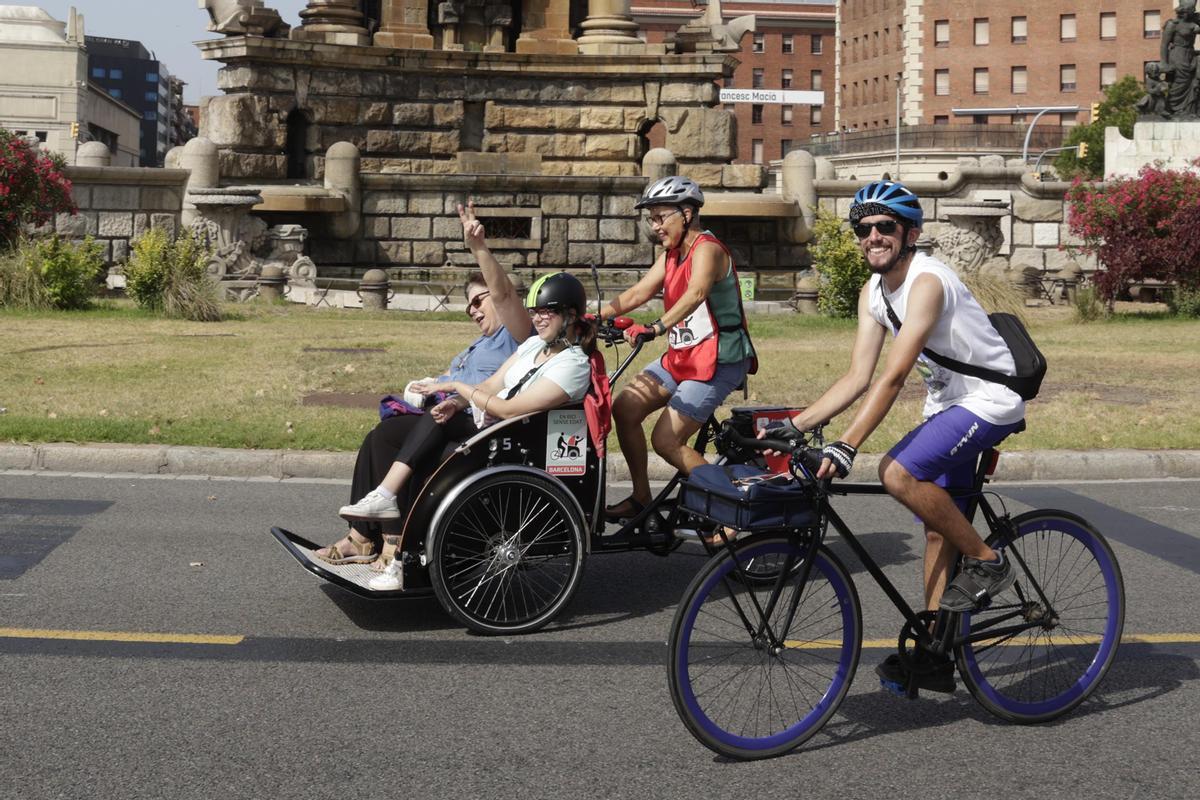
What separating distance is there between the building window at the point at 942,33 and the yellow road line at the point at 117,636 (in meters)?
101

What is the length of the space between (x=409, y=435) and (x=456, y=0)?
27.3m

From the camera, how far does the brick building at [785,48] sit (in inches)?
4749

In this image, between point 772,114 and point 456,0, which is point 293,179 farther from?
point 772,114

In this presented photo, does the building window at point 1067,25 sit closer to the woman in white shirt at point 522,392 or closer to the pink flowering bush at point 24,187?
the pink flowering bush at point 24,187

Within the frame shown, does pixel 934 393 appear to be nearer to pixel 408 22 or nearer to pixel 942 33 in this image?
pixel 408 22

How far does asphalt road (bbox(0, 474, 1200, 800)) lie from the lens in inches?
188

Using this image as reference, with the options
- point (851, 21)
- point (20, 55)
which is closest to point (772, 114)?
point (851, 21)

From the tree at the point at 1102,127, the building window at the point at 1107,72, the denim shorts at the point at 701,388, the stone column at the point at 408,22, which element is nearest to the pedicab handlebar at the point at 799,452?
the denim shorts at the point at 701,388

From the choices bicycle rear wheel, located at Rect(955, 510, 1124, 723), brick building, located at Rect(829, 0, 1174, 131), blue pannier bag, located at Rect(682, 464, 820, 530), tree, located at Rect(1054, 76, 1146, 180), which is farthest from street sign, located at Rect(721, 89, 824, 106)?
blue pannier bag, located at Rect(682, 464, 820, 530)

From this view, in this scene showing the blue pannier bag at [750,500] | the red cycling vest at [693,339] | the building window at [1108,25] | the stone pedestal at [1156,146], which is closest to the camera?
the blue pannier bag at [750,500]

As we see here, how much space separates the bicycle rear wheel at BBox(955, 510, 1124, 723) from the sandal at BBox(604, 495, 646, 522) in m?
2.16

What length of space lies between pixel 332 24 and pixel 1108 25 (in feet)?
249

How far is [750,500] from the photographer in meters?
4.89

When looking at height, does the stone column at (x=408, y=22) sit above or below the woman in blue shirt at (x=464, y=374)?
above
